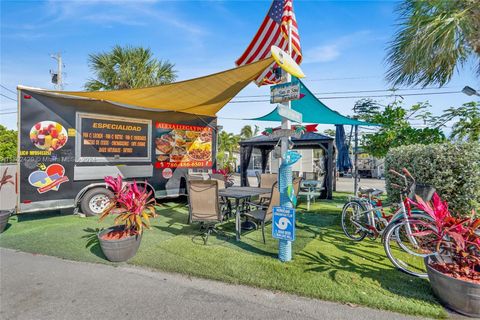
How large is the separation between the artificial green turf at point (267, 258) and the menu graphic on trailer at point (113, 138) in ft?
5.20

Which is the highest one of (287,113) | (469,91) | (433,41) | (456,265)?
(433,41)

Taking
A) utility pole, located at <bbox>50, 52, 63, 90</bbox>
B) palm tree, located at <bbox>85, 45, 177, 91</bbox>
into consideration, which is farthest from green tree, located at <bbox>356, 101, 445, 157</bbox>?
utility pole, located at <bbox>50, 52, 63, 90</bbox>

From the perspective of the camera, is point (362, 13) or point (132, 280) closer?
point (132, 280)

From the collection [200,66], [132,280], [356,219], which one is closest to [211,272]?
[132,280]

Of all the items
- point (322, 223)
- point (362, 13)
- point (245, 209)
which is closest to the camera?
point (322, 223)

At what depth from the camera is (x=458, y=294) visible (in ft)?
6.76

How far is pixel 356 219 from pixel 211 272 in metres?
2.66

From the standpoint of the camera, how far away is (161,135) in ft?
21.7

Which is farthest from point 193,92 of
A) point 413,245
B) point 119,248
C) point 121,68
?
point 121,68

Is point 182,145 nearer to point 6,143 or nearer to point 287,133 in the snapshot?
point 287,133

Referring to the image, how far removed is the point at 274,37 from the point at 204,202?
10.9 ft

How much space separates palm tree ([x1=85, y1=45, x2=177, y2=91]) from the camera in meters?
9.75

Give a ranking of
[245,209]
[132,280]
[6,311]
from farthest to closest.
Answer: [245,209], [132,280], [6,311]

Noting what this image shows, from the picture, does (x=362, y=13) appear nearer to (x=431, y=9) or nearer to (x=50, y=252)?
(x=431, y=9)
